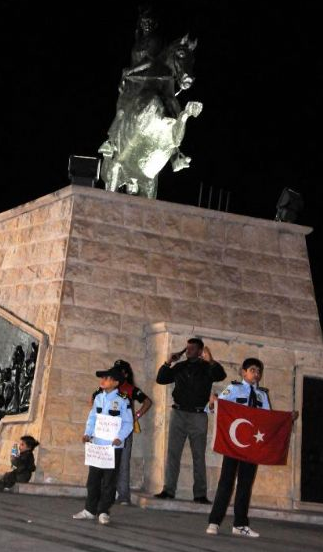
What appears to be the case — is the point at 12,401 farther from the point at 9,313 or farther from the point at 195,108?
the point at 195,108

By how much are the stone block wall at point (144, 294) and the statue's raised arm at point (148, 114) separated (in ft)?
3.91

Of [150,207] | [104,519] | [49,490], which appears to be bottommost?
[104,519]

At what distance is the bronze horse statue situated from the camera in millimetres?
16953

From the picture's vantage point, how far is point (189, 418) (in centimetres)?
1367

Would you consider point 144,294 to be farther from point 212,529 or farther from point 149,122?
point 212,529

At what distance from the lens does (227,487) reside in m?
10.3

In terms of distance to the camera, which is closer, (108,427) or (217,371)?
(108,427)

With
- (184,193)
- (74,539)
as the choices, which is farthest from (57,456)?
(184,193)

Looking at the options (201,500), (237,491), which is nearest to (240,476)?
(237,491)

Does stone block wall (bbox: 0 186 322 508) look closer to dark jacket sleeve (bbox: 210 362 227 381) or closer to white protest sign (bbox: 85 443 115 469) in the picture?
dark jacket sleeve (bbox: 210 362 227 381)

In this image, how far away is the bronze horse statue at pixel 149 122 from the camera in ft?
55.6

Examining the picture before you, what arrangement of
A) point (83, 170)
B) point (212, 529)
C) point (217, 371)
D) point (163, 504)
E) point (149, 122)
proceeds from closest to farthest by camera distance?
point (212, 529)
point (217, 371)
point (163, 504)
point (83, 170)
point (149, 122)

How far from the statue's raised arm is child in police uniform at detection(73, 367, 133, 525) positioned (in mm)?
6782

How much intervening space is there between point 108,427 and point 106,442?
0.15 metres
